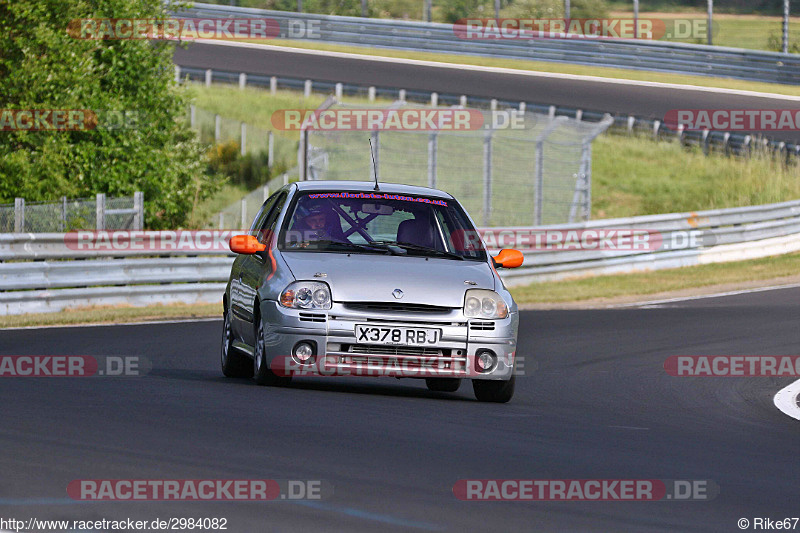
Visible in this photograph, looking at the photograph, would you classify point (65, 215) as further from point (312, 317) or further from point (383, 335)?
point (383, 335)

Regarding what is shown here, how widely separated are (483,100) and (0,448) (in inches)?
1356

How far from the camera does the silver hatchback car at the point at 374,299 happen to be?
9773mm

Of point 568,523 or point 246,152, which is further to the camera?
point 246,152

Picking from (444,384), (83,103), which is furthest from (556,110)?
(444,384)

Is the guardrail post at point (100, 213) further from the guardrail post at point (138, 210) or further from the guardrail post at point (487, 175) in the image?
the guardrail post at point (487, 175)

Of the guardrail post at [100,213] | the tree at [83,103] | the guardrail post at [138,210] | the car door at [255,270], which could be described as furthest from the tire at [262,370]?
the tree at [83,103]

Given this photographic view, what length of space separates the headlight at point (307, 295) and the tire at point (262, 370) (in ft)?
1.30

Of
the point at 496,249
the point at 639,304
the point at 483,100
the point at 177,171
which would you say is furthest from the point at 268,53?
the point at 639,304

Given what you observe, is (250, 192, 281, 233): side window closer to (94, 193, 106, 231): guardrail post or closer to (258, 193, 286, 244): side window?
(258, 193, 286, 244): side window

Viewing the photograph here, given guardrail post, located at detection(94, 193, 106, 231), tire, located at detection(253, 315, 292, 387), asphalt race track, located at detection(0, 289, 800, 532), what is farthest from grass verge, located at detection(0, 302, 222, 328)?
tire, located at detection(253, 315, 292, 387)

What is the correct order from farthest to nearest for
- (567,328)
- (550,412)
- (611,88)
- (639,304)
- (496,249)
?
1. (611,88)
2. (496,249)
3. (639,304)
4. (567,328)
5. (550,412)

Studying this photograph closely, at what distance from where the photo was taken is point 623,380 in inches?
498

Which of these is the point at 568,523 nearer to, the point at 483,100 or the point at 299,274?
the point at 299,274

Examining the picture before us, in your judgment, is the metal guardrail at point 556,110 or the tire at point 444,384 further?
the metal guardrail at point 556,110
